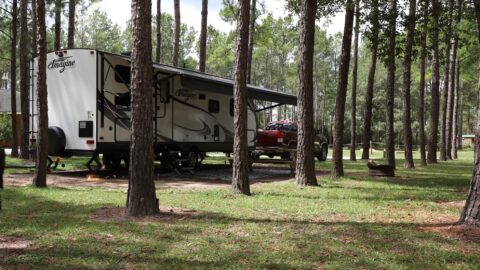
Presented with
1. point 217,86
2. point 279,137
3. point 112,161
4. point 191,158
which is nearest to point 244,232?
point 217,86

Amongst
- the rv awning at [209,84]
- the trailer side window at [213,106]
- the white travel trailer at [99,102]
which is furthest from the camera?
the trailer side window at [213,106]

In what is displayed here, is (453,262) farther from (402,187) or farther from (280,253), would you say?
(402,187)

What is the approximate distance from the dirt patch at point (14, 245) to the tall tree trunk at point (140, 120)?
178 centimetres

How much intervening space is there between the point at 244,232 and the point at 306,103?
5.95 metres

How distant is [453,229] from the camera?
6.41 metres

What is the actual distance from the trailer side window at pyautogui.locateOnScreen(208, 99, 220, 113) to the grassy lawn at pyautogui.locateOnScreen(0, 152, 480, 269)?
265 inches

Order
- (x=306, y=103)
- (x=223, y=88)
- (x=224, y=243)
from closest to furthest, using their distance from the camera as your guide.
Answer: (x=224, y=243) < (x=306, y=103) < (x=223, y=88)

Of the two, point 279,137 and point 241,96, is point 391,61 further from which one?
point 241,96

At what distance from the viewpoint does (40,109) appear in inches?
405

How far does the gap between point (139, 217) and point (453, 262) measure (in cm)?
428

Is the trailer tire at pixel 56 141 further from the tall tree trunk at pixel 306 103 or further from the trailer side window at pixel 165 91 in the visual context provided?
the tall tree trunk at pixel 306 103

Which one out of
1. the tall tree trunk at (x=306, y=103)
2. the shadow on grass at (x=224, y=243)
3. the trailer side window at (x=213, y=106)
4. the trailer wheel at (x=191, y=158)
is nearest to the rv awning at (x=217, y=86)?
the trailer side window at (x=213, y=106)

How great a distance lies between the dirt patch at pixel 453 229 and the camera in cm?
602

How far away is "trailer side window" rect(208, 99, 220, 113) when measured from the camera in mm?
16483
